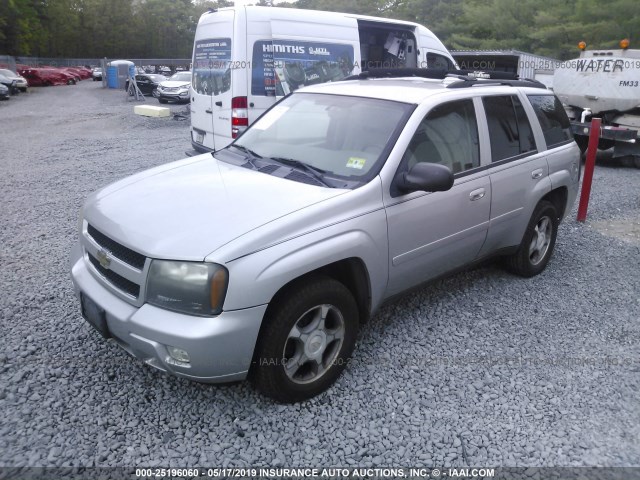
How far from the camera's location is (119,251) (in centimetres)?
290

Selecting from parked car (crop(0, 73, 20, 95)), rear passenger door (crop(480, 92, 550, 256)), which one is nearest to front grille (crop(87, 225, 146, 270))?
rear passenger door (crop(480, 92, 550, 256))

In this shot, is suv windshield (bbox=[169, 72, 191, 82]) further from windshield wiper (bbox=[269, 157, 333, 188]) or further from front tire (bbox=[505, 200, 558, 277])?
windshield wiper (bbox=[269, 157, 333, 188])

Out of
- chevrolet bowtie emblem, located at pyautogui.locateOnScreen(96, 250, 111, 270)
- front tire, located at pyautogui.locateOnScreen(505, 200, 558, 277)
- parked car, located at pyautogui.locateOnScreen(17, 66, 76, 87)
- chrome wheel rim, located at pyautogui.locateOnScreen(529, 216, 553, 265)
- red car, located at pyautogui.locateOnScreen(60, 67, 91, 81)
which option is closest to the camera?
chevrolet bowtie emblem, located at pyautogui.locateOnScreen(96, 250, 111, 270)

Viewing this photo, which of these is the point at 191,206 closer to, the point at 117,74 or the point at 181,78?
the point at 181,78

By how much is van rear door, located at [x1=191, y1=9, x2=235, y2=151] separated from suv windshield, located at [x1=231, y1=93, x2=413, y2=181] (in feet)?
12.0

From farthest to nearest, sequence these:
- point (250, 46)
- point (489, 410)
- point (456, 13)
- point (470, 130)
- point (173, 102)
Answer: point (456, 13)
point (173, 102)
point (250, 46)
point (470, 130)
point (489, 410)

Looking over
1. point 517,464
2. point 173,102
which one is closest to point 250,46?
point 517,464

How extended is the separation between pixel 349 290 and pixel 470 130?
1.61 metres

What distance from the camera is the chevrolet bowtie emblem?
9.72 feet

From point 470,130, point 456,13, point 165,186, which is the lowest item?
point 165,186

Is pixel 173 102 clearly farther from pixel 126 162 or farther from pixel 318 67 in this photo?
pixel 318 67

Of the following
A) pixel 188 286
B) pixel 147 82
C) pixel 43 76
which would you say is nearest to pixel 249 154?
pixel 188 286

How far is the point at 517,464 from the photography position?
8.77 feet

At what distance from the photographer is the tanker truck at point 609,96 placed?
9492 millimetres
